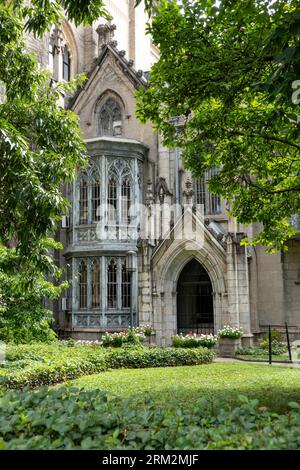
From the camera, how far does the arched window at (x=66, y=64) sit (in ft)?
97.6

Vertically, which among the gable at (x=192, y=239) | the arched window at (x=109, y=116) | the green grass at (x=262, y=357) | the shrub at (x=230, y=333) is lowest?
the green grass at (x=262, y=357)

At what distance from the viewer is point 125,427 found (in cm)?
420

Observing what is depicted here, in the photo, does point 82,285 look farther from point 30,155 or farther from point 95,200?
point 30,155

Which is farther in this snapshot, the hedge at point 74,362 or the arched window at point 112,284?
the arched window at point 112,284

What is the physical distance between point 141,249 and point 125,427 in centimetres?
1702

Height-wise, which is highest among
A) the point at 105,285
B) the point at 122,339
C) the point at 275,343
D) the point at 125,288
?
the point at 105,285

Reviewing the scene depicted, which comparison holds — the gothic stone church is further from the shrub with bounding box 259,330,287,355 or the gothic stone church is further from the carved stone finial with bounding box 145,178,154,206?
the shrub with bounding box 259,330,287,355

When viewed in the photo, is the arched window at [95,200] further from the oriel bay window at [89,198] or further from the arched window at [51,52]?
the arched window at [51,52]

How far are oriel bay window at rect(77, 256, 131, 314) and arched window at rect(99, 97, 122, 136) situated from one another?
24.2ft

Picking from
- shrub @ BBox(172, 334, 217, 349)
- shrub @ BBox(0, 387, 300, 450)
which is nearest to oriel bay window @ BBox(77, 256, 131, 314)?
shrub @ BBox(172, 334, 217, 349)

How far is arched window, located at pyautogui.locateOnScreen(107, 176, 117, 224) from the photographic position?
23.4m

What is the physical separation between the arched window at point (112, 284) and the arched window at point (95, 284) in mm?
500

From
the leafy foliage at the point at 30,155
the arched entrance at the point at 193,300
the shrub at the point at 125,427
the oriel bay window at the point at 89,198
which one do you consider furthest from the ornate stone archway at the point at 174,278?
the shrub at the point at 125,427

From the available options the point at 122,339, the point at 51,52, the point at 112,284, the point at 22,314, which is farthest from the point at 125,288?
the point at 51,52
